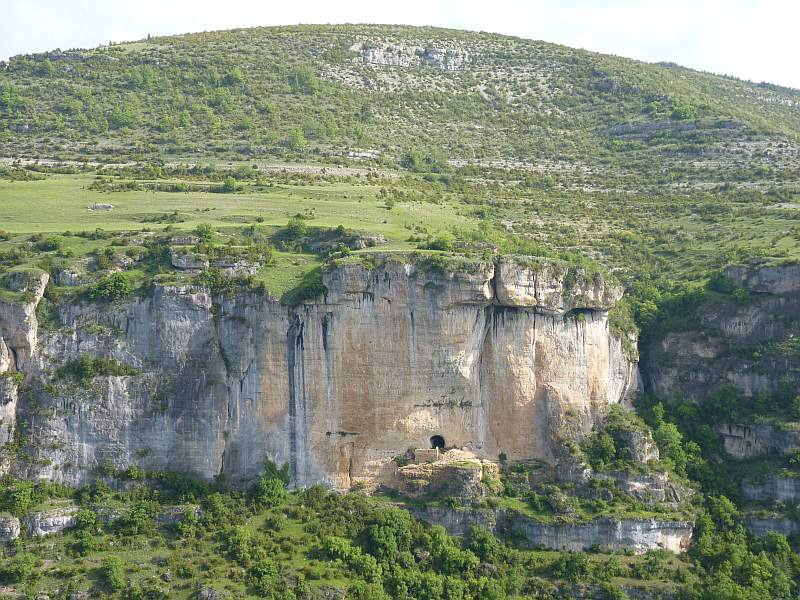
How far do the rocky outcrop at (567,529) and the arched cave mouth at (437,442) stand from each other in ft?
11.2

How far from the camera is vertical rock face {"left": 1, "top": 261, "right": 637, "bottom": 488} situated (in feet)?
179

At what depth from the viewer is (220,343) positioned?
5594cm

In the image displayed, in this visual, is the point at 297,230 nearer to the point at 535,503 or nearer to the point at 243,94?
the point at 535,503

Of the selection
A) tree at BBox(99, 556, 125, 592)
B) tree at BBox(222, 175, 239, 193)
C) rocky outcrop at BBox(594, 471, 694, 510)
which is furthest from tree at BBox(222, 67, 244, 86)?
tree at BBox(99, 556, 125, 592)

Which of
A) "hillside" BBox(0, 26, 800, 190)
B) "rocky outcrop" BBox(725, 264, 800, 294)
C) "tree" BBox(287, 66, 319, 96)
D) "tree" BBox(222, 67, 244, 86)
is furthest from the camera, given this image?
"tree" BBox(287, 66, 319, 96)

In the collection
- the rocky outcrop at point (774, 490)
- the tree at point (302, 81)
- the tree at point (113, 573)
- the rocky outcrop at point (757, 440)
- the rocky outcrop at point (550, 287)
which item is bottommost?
the tree at point (113, 573)

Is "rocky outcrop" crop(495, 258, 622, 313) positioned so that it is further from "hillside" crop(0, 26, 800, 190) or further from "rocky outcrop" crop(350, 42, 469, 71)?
"rocky outcrop" crop(350, 42, 469, 71)

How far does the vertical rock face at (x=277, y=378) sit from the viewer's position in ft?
179

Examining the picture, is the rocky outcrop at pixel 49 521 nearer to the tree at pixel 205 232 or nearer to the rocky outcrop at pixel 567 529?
the tree at pixel 205 232

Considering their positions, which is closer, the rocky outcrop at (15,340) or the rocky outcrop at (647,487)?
the rocky outcrop at (15,340)

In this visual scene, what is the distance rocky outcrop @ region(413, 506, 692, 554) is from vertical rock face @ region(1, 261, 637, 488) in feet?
12.5

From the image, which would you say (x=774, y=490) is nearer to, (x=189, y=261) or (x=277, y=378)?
(x=277, y=378)

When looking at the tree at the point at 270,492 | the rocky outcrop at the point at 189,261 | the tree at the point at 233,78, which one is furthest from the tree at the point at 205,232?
the tree at the point at 233,78

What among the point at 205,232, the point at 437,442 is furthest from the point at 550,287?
the point at 205,232
